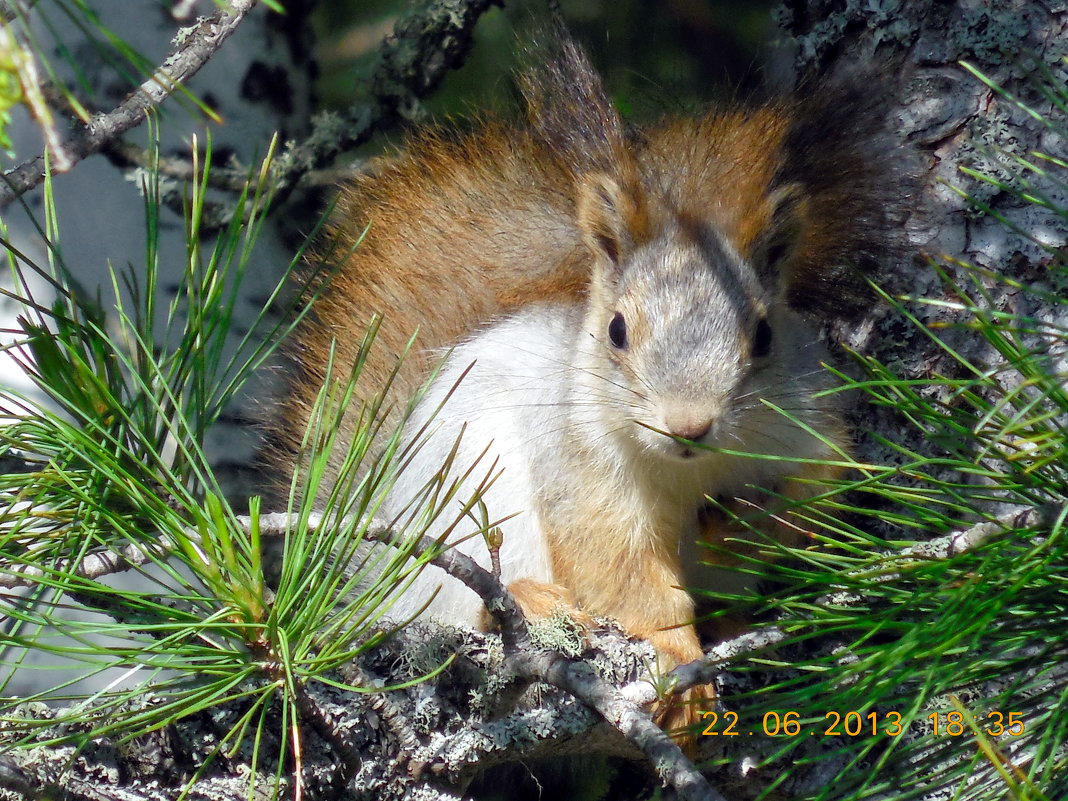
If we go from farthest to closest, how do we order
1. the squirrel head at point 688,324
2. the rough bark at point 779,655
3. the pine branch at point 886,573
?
the squirrel head at point 688,324 → the rough bark at point 779,655 → the pine branch at point 886,573

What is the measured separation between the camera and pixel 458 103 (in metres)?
2.30

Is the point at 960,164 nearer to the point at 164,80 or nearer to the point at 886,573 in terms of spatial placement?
the point at 886,573

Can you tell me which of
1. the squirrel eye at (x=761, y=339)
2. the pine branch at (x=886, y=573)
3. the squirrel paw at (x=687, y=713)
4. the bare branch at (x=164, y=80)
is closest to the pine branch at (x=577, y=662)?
the pine branch at (x=886, y=573)

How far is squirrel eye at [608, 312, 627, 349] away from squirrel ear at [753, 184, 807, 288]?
24cm

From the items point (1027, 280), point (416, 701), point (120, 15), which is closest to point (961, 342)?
point (1027, 280)

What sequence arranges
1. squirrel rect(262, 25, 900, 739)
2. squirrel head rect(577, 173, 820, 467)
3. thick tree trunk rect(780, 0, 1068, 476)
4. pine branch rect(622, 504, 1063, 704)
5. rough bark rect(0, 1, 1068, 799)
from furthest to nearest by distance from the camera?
thick tree trunk rect(780, 0, 1068, 476) < squirrel rect(262, 25, 900, 739) < squirrel head rect(577, 173, 820, 467) < rough bark rect(0, 1, 1068, 799) < pine branch rect(622, 504, 1063, 704)

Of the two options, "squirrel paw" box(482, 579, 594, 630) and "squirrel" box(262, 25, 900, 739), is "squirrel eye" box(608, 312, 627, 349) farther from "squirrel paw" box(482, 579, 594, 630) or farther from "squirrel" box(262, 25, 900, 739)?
"squirrel paw" box(482, 579, 594, 630)

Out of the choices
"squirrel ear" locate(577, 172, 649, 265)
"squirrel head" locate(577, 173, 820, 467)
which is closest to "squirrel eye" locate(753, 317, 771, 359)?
"squirrel head" locate(577, 173, 820, 467)

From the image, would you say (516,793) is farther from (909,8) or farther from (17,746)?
(909,8)

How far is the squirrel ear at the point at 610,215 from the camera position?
62.2 inches

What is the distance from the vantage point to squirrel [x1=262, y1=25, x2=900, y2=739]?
4.97 feet
